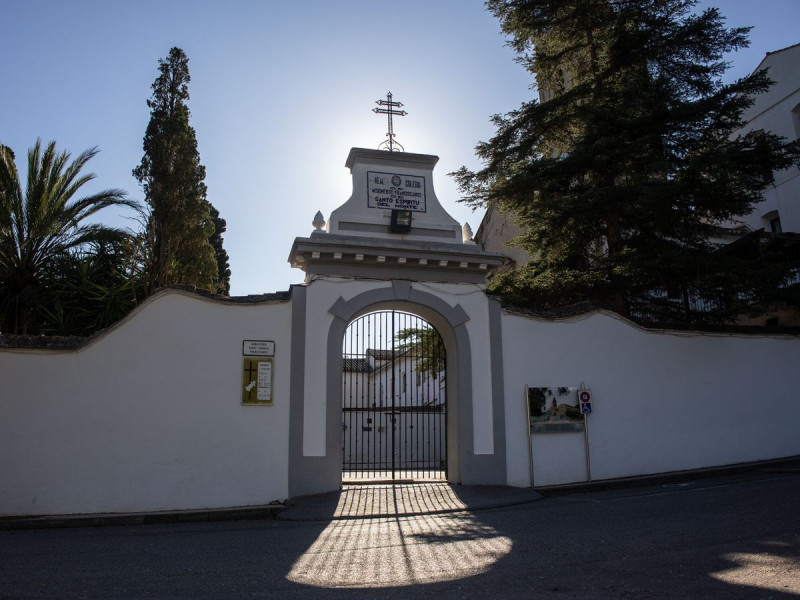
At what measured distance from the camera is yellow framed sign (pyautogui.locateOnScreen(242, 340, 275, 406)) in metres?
10.3

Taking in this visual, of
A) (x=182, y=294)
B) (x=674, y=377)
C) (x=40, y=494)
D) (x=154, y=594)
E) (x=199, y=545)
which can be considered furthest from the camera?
(x=674, y=377)

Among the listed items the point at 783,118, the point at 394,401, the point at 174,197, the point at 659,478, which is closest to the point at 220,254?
the point at 174,197

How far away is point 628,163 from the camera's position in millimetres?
13383

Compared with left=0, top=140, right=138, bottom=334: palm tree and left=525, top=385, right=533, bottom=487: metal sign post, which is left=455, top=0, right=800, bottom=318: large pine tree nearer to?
left=525, top=385, right=533, bottom=487: metal sign post

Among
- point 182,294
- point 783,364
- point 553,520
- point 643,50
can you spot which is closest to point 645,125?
point 643,50

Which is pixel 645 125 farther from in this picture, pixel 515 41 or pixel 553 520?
pixel 553 520

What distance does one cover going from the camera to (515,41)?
16156 mm

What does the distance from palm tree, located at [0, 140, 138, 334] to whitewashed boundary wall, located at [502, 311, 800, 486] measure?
10.4 meters

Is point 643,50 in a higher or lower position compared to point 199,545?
higher

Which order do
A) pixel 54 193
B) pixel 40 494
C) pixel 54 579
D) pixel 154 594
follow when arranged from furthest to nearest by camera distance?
pixel 54 193, pixel 40 494, pixel 54 579, pixel 154 594

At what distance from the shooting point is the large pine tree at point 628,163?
1270 cm

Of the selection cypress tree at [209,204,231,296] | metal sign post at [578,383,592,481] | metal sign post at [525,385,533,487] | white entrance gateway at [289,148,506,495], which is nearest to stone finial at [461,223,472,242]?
white entrance gateway at [289,148,506,495]

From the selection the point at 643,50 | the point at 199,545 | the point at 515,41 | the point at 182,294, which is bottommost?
the point at 199,545

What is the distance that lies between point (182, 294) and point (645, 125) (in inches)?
394
